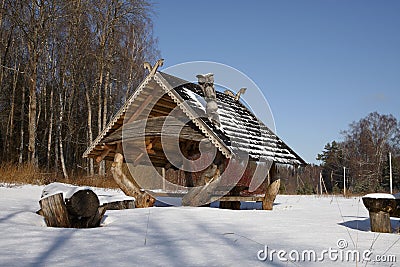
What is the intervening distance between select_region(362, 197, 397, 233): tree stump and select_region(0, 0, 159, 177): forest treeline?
15.4 metres

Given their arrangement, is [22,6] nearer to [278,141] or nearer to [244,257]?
[278,141]

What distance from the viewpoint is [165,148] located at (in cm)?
1191

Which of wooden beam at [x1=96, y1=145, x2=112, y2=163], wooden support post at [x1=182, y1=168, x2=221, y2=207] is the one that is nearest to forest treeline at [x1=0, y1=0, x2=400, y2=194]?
wooden beam at [x1=96, y1=145, x2=112, y2=163]

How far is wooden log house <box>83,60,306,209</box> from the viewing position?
9117 mm

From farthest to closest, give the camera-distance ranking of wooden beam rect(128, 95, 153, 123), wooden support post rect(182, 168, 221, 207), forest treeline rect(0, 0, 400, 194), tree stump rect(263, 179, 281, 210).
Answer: forest treeline rect(0, 0, 400, 194), wooden beam rect(128, 95, 153, 123), tree stump rect(263, 179, 281, 210), wooden support post rect(182, 168, 221, 207)

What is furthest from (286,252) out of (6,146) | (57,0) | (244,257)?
(6,146)

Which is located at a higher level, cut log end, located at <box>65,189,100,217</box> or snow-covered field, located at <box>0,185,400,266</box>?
cut log end, located at <box>65,189,100,217</box>

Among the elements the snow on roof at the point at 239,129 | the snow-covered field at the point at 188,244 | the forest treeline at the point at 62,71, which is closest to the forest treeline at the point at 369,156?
the forest treeline at the point at 62,71

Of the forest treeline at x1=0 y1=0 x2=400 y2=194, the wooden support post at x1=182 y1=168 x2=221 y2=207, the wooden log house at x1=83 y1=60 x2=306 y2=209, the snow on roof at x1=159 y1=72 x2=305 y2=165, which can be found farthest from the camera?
the forest treeline at x1=0 y1=0 x2=400 y2=194

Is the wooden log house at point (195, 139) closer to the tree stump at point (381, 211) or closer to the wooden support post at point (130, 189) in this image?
the wooden support post at point (130, 189)

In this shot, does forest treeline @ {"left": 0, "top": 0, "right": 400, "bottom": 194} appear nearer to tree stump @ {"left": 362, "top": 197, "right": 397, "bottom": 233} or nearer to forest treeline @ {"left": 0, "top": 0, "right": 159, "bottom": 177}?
forest treeline @ {"left": 0, "top": 0, "right": 159, "bottom": 177}

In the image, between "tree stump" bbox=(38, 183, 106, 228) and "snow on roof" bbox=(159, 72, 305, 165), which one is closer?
"tree stump" bbox=(38, 183, 106, 228)

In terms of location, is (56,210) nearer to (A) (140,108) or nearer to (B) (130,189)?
(B) (130,189)

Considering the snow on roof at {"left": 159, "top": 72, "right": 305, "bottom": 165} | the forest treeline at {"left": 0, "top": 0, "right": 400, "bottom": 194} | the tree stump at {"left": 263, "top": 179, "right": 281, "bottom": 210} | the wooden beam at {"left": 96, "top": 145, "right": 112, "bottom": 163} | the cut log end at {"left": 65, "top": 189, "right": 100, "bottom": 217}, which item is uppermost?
the forest treeline at {"left": 0, "top": 0, "right": 400, "bottom": 194}
